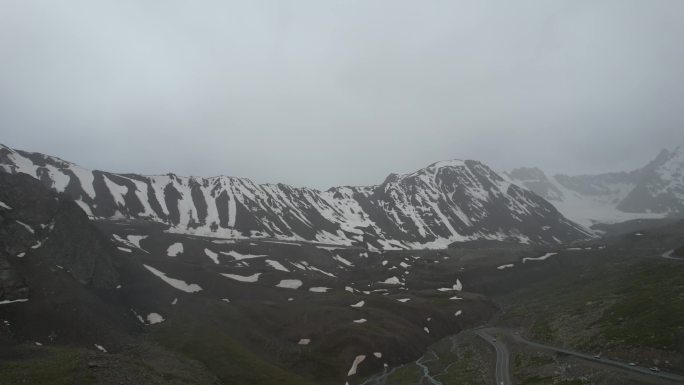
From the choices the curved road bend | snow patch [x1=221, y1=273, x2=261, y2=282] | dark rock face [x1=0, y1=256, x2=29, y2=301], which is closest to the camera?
the curved road bend

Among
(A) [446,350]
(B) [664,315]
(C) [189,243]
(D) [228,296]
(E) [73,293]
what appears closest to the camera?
(B) [664,315]

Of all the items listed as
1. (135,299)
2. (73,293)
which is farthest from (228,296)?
(73,293)

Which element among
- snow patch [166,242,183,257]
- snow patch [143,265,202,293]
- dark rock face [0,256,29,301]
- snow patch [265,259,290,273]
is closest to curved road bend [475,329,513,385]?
snow patch [265,259,290,273]

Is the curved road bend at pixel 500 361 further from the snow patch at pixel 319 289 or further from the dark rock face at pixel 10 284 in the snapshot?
the dark rock face at pixel 10 284

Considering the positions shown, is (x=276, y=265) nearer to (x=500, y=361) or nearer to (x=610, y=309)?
(x=500, y=361)

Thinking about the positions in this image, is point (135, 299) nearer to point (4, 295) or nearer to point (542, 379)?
point (4, 295)

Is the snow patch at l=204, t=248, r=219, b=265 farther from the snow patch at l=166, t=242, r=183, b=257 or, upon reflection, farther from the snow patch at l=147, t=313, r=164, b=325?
the snow patch at l=147, t=313, r=164, b=325
